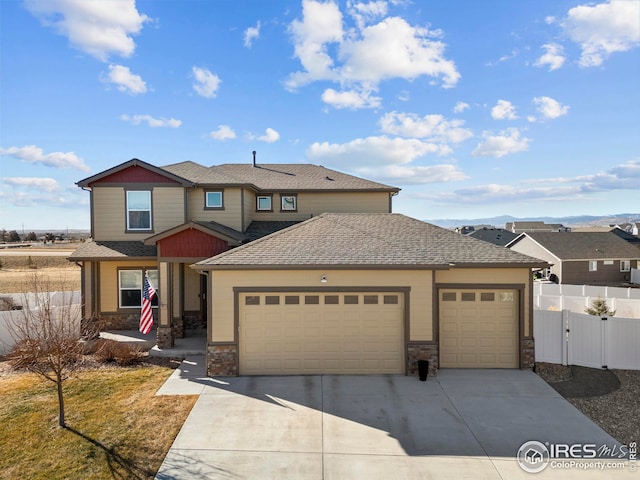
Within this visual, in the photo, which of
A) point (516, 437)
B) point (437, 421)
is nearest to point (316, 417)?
point (437, 421)

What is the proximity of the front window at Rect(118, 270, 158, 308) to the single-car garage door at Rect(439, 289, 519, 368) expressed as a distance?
1187 cm

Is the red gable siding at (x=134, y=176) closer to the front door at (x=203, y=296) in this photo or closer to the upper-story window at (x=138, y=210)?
the upper-story window at (x=138, y=210)

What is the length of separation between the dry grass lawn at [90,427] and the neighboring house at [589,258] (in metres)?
35.1

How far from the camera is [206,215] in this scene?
1625cm

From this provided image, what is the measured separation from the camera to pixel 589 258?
3338cm

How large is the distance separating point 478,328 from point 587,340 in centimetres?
333

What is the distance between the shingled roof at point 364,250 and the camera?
10.8 m

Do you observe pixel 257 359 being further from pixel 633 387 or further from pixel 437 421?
pixel 633 387

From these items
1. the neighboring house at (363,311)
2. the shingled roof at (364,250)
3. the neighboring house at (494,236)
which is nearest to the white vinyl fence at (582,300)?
the neighboring house at (363,311)

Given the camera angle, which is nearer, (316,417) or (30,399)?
(316,417)

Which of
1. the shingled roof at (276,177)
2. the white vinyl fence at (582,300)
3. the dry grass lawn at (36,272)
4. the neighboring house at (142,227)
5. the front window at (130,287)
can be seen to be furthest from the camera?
the dry grass lawn at (36,272)

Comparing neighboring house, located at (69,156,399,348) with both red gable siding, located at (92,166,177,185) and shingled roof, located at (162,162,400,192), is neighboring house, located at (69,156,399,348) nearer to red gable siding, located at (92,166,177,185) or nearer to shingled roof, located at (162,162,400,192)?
red gable siding, located at (92,166,177,185)

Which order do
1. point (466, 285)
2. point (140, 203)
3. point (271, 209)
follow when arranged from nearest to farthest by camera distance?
point (466, 285) → point (140, 203) → point (271, 209)

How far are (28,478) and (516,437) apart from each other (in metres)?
9.32
